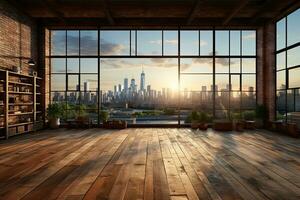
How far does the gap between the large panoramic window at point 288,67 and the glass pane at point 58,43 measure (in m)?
8.31

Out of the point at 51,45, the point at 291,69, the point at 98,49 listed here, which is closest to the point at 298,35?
the point at 291,69

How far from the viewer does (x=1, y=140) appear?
6.62 m

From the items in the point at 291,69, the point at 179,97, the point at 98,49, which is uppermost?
the point at 98,49

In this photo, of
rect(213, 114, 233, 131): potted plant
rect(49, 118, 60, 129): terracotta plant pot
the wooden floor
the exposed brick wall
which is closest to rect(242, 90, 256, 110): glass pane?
rect(213, 114, 233, 131): potted plant

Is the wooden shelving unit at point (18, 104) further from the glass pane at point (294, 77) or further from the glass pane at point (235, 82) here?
the glass pane at point (294, 77)

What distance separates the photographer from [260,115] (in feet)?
30.5

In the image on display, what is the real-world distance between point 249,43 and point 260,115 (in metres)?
3.02

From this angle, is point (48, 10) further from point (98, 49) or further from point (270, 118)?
point (270, 118)

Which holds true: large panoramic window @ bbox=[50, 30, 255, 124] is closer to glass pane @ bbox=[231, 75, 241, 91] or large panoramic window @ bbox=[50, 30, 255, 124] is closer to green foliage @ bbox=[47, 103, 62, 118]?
glass pane @ bbox=[231, 75, 241, 91]

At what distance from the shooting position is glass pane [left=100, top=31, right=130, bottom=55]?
32.3ft

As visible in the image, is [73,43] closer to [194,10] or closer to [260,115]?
[194,10]

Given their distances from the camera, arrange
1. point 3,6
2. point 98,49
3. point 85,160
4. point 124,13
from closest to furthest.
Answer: point 85,160
point 3,6
point 124,13
point 98,49

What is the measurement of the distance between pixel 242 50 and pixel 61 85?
756cm

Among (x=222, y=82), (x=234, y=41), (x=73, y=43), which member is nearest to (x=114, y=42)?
(x=73, y=43)
